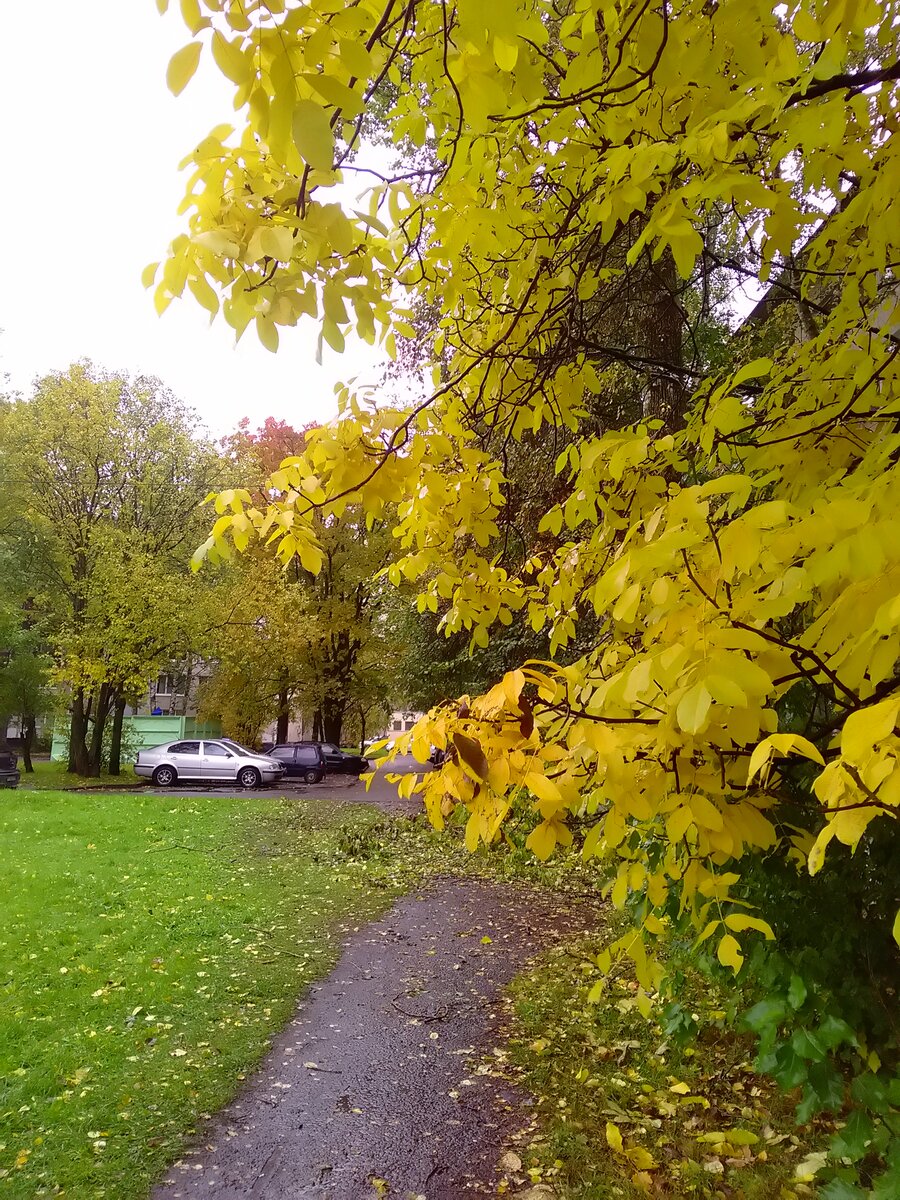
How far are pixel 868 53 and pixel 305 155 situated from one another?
12.7 ft

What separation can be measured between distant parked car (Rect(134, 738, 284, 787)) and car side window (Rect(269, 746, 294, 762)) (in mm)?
2866

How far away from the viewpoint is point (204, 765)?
799 inches

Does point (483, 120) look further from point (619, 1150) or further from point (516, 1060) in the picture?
point (516, 1060)

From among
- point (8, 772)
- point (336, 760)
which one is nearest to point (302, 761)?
point (336, 760)

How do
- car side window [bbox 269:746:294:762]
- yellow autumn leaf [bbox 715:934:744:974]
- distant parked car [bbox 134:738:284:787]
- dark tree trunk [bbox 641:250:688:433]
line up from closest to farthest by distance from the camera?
yellow autumn leaf [bbox 715:934:744:974], dark tree trunk [bbox 641:250:688:433], distant parked car [bbox 134:738:284:787], car side window [bbox 269:746:294:762]

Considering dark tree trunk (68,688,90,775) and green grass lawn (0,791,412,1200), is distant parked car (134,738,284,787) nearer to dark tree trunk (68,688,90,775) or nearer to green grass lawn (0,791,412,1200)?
dark tree trunk (68,688,90,775)

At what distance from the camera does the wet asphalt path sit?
9.86 feet

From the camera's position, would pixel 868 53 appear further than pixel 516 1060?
No

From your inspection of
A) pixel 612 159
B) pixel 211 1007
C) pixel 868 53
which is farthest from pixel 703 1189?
pixel 868 53

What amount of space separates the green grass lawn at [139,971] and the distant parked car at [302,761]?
1207 centimetres

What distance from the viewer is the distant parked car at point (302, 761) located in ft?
76.4

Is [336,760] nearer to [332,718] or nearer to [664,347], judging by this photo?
[332,718]

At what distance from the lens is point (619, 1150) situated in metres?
3.12

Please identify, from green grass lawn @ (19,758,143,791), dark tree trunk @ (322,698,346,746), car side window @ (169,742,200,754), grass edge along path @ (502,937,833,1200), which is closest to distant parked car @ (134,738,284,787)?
car side window @ (169,742,200,754)
